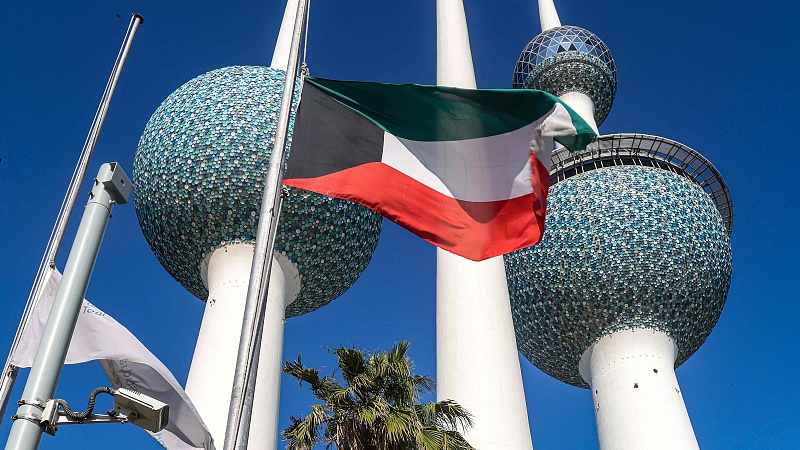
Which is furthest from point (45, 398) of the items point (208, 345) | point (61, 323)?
point (208, 345)

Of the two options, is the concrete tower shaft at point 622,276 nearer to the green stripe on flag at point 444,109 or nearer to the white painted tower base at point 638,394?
the white painted tower base at point 638,394

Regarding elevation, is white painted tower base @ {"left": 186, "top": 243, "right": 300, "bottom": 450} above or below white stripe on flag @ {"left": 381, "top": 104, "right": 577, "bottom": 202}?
above

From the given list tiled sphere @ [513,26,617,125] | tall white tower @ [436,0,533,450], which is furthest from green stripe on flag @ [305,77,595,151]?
tiled sphere @ [513,26,617,125]

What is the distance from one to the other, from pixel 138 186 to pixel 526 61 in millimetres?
25456

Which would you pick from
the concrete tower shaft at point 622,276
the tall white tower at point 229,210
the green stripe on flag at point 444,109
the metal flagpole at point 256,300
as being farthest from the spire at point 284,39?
the metal flagpole at point 256,300

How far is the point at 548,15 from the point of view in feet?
143

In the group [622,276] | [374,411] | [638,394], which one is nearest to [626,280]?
[622,276]

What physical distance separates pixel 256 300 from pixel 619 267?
25.5 meters

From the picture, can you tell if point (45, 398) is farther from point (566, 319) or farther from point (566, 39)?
point (566, 39)

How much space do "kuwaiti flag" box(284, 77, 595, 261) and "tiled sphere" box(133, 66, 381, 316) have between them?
11757 mm

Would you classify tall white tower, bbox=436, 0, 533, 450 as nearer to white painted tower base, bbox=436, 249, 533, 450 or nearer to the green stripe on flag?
white painted tower base, bbox=436, 249, 533, 450

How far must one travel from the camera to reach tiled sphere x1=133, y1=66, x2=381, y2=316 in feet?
72.3

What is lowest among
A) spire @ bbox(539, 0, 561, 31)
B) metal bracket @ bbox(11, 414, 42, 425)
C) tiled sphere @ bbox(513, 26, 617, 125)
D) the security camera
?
metal bracket @ bbox(11, 414, 42, 425)

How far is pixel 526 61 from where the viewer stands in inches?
1711
